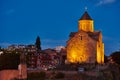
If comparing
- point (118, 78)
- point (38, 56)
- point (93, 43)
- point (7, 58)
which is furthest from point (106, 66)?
point (38, 56)

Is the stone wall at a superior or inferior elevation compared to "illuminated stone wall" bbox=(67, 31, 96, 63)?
inferior

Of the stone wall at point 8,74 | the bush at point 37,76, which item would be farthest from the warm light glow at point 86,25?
the stone wall at point 8,74

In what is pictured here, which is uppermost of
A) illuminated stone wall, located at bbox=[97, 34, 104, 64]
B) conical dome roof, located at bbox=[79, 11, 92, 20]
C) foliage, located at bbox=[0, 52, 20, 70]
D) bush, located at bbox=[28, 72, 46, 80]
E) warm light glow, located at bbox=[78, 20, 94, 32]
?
conical dome roof, located at bbox=[79, 11, 92, 20]

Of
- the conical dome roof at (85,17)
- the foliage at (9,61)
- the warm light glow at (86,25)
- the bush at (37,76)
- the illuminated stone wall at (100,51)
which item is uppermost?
the conical dome roof at (85,17)

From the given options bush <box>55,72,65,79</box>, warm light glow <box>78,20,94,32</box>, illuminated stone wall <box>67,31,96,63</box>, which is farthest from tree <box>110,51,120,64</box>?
bush <box>55,72,65,79</box>

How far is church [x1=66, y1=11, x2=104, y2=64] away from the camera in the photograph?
262ft

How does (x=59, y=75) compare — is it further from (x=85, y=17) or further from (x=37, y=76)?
(x=85, y=17)

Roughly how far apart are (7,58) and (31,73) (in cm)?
812

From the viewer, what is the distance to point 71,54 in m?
81.5

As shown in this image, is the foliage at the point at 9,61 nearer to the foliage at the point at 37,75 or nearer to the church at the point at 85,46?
the foliage at the point at 37,75

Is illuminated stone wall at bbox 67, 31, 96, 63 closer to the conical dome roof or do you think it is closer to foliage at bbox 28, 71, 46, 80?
the conical dome roof

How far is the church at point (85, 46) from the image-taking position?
79.8m

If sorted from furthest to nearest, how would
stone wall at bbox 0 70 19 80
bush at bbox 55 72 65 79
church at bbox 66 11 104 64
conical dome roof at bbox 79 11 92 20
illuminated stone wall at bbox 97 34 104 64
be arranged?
conical dome roof at bbox 79 11 92 20 < illuminated stone wall at bbox 97 34 104 64 < church at bbox 66 11 104 64 < bush at bbox 55 72 65 79 < stone wall at bbox 0 70 19 80

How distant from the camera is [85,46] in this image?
265 ft
